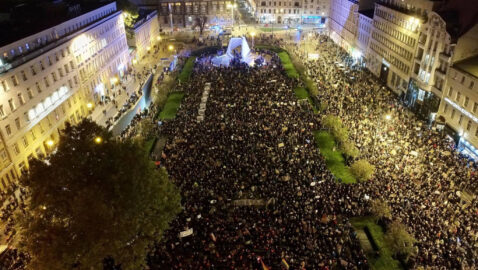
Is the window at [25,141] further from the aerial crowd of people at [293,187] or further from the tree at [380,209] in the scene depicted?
the tree at [380,209]

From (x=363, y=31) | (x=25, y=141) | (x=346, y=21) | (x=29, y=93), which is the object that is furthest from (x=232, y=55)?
(x=25, y=141)

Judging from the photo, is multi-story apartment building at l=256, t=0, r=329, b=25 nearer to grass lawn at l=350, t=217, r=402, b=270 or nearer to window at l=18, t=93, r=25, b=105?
window at l=18, t=93, r=25, b=105

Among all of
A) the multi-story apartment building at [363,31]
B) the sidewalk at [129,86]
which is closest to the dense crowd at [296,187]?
the sidewalk at [129,86]

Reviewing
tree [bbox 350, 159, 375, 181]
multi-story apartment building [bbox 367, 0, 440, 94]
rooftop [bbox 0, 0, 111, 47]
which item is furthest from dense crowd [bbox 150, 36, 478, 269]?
rooftop [bbox 0, 0, 111, 47]

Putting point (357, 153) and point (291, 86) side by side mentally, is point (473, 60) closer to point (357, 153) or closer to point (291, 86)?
point (357, 153)

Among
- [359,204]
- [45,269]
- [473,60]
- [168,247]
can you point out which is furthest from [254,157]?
[473,60]

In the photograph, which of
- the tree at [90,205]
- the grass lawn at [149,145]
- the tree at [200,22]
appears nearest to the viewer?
the tree at [90,205]

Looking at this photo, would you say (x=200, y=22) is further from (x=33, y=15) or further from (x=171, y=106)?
(x=33, y=15)
